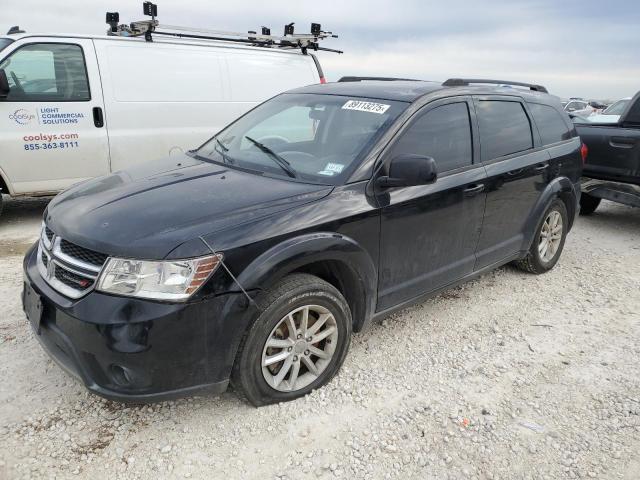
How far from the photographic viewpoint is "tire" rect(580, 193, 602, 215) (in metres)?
7.20

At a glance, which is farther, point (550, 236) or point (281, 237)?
point (550, 236)

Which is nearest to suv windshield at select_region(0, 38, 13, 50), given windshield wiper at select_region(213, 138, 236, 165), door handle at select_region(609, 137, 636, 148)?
windshield wiper at select_region(213, 138, 236, 165)

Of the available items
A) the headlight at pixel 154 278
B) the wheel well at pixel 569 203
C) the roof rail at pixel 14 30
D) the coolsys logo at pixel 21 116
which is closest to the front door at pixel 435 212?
the headlight at pixel 154 278

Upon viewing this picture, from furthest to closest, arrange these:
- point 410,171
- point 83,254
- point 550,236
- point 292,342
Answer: point 550,236 < point 410,171 < point 292,342 < point 83,254

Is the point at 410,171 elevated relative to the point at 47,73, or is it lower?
lower

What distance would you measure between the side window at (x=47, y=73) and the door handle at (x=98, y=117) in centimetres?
15

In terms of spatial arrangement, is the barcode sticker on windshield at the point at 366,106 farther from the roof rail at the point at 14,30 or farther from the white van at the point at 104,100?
the roof rail at the point at 14,30

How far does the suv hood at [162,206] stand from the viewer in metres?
2.39

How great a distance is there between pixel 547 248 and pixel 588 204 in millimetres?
3007

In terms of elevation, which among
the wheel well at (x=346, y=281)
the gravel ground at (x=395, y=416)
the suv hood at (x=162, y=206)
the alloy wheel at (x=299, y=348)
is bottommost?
Answer: the gravel ground at (x=395, y=416)

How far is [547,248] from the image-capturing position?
484 centimetres

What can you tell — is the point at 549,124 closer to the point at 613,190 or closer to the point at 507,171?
the point at 507,171

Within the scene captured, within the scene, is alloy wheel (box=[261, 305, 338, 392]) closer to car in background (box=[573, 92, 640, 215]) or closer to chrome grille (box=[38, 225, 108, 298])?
chrome grille (box=[38, 225, 108, 298])

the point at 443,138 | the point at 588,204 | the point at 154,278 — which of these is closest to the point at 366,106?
the point at 443,138
